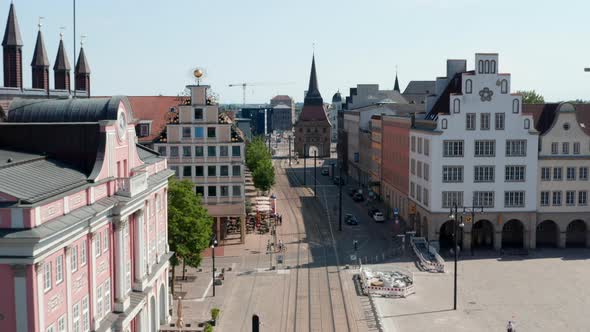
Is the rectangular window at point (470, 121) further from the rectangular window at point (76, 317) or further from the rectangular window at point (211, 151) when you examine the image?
the rectangular window at point (76, 317)

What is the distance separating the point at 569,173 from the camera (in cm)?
7956

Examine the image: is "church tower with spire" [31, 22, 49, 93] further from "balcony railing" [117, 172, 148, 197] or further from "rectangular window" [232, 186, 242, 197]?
"balcony railing" [117, 172, 148, 197]

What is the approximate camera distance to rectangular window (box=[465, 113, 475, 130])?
7869 cm

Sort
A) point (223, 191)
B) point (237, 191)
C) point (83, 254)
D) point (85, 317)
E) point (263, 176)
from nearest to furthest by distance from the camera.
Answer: point (83, 254), point (85, 317), point (223, 191), point (237, 191), point (263, 176)

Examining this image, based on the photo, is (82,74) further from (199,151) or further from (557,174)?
(557,174)

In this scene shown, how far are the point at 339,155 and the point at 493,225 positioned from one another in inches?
3879

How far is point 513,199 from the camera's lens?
7925cm

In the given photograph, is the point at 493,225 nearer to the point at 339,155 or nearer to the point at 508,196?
the point at 508,196

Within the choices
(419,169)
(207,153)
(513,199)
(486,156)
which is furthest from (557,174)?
(207,153)

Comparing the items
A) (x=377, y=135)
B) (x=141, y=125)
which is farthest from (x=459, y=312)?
(x=377, y=135)

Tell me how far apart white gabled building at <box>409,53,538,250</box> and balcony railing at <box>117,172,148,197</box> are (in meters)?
41.1

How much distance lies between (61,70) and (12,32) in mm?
17943

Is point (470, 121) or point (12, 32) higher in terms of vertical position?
point (12, 32)

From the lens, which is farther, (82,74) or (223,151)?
(82,74)
